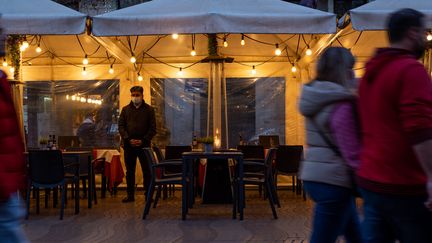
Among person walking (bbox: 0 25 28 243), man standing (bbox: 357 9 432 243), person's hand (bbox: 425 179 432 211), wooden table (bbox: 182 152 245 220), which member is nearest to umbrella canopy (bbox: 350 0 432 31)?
wooden table (bbox: 182 152 245 220)

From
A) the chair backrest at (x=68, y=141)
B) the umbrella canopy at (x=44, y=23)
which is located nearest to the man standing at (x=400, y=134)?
the umbrella canopy at (x=44, y=23)

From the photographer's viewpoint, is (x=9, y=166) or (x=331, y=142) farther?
(x=331, y=142)

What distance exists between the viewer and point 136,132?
30.1 feet

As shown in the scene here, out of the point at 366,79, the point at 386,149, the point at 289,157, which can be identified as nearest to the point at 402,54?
the point at 366,79

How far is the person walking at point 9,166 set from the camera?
2.75 m

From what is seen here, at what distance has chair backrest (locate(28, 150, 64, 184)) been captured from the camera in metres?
7.26

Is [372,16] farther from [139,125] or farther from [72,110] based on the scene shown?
[72,110]

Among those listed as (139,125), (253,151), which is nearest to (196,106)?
(139,125)

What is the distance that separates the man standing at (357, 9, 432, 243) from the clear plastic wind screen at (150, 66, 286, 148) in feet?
28.2

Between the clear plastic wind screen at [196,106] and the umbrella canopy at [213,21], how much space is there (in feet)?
14.1

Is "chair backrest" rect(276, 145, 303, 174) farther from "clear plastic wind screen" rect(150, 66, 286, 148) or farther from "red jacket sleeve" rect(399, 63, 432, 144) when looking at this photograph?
"red jacket sleeve" rect(399, 63, 432, 144)

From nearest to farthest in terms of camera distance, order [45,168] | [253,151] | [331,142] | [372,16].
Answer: [331,142] < [372,16] < [45,168] < [253,151]

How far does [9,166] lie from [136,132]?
21.1 feet

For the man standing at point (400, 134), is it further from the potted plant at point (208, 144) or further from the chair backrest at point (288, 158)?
the chair backrest at point (288, 158)
